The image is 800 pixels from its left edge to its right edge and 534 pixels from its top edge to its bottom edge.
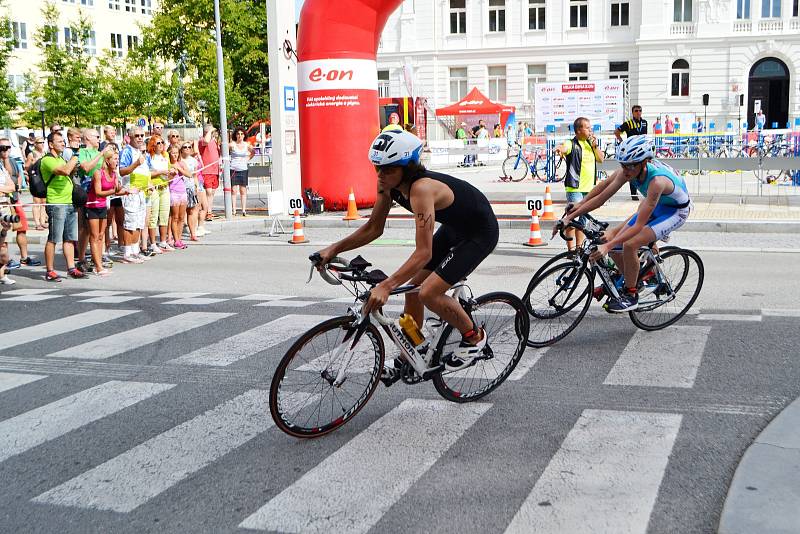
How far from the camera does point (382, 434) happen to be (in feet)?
Answer: 19.2

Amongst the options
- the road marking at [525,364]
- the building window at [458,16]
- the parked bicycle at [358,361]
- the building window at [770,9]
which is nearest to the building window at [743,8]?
the building window at [770,9]

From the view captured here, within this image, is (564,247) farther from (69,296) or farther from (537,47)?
(537,47)

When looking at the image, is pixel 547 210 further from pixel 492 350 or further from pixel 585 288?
pixel 492 350

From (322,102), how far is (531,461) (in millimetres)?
15213

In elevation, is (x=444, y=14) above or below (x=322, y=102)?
above

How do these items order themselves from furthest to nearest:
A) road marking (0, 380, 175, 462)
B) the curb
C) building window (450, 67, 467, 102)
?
building window (450, 67, 467, 102) < road marking (0, 380, 175, 462) < the curb

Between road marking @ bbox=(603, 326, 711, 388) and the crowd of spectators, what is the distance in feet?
26.2

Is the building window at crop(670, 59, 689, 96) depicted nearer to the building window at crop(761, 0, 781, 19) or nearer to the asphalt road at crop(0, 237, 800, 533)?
the building window at crop(761, 0, 781, 19)

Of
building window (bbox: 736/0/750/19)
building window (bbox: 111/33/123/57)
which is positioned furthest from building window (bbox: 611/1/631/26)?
building window (bbox: 111/33/123/57)

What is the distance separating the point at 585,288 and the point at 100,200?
7695 mm

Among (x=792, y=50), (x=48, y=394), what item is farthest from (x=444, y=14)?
(x=48, y=394)

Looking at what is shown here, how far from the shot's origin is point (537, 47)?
5631 cm

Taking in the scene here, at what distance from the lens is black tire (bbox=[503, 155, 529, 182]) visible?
28.8 metres

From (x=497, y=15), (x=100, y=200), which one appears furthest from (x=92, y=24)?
(x=100, y=200)
